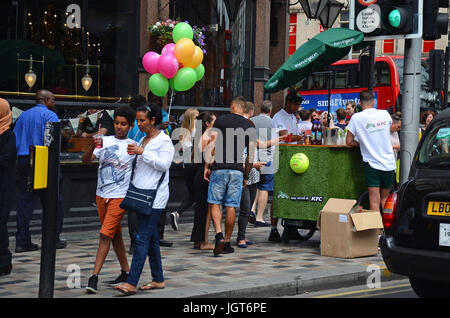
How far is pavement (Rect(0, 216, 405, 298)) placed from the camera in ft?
23.4

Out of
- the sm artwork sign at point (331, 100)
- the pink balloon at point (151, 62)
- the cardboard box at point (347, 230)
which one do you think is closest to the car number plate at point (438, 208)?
the cardboard box at point (347, 230)

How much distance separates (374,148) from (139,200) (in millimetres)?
3870

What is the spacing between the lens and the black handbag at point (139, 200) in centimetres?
693

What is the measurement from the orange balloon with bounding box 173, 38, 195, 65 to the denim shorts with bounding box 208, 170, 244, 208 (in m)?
3.24

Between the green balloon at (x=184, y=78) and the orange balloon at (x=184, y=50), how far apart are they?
0.53 feet

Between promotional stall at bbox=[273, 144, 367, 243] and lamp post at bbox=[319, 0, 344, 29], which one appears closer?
promotional stall at bbox=[273, 144, 367, 243]

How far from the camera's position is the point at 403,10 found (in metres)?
9.85

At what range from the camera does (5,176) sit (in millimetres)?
7867

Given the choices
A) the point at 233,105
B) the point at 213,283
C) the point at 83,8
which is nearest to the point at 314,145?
the point at 233,105

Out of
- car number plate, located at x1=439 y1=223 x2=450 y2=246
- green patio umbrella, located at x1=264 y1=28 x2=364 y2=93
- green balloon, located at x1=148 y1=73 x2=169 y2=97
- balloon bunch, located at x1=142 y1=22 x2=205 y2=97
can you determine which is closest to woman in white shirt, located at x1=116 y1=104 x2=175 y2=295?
car number plate, located at x1=439 y1=223 x2=450 y2=246

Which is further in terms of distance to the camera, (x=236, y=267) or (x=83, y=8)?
(x=83, y=8)

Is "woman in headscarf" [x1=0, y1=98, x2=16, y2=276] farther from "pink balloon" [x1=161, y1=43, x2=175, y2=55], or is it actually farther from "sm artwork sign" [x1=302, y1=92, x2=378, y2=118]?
"sm artwork sign" [x1=302, y1=92, x2=378, y2=118]
